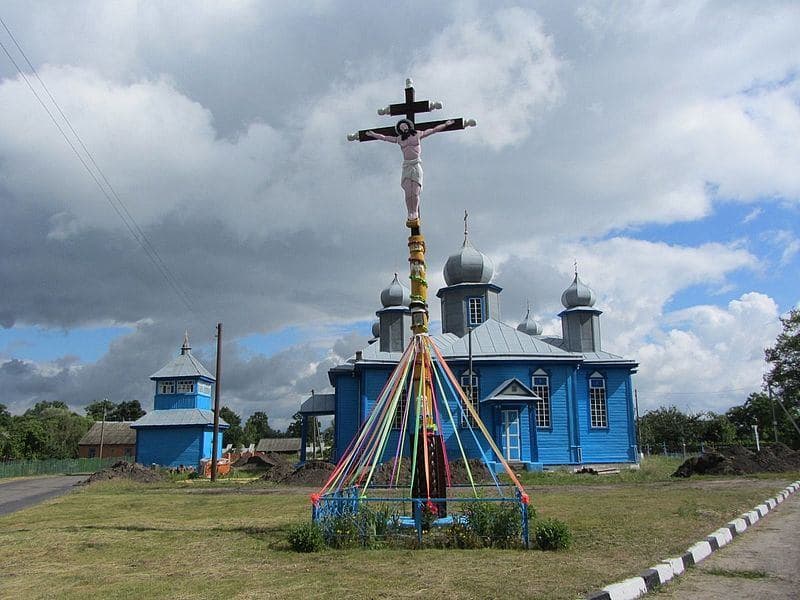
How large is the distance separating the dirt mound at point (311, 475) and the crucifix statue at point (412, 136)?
1792 centimetres

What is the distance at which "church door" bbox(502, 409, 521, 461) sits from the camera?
29.1 metres

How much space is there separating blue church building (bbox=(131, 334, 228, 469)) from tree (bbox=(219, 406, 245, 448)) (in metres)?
46.8

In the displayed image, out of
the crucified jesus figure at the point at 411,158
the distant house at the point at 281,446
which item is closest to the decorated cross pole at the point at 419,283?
the crucified jesus figure at the point at 411,158

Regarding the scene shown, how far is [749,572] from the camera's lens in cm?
787

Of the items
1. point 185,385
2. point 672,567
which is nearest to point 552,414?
point 672,567

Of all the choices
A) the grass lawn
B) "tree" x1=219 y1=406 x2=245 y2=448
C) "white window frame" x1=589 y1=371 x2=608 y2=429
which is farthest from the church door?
"tree" x1=219 y1=406 x2=245 y2=448

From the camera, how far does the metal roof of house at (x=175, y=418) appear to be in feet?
130

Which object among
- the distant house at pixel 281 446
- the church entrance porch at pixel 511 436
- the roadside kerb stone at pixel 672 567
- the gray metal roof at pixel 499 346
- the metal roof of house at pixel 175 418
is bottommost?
the roadside kerb stone at pixel 672 567

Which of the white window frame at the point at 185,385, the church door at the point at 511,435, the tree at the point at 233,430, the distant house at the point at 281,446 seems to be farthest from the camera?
the tree at the point at 233,430

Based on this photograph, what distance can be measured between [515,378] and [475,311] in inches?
217

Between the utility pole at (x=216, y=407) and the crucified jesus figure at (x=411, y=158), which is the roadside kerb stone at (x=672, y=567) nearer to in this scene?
the crucified jesus figure at (x=411, y=158)

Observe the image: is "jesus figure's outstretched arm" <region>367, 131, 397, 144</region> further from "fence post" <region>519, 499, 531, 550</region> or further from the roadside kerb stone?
the roadside kerb stone

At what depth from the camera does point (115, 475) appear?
31.5 m

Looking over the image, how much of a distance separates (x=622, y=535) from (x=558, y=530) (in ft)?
5.84
